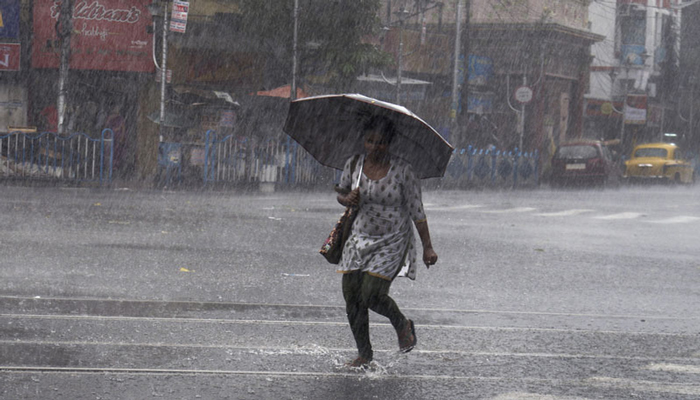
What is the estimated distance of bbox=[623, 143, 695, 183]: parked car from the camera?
1462 inches

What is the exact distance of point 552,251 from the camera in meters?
12.9

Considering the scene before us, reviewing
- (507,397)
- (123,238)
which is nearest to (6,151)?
(123,238)

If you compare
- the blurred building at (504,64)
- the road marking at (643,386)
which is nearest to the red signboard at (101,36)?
the blurred building at (504,64)

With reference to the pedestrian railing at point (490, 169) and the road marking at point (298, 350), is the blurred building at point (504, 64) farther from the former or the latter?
the road marking at point (298, 350)

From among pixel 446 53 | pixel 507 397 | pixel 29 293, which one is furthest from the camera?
pixel 446 53

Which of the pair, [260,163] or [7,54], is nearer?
[260,163]

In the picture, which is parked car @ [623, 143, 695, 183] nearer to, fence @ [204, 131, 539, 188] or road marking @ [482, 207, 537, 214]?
fence @ [204, 131, 539, 188]

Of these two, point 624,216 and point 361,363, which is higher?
point 624,216

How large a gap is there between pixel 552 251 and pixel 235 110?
17.9m

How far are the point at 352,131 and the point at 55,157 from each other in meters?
18.0

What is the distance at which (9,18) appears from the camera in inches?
1074

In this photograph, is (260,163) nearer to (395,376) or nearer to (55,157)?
(55,157)

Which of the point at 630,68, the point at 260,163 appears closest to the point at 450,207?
the point at 260,163

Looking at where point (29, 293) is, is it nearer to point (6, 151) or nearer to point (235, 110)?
point (6, 151)
